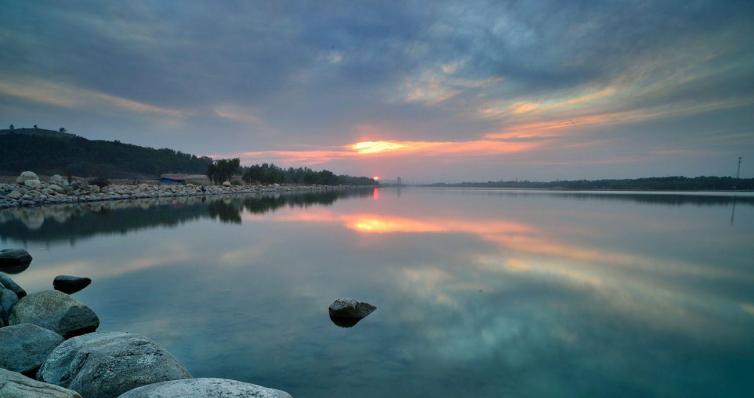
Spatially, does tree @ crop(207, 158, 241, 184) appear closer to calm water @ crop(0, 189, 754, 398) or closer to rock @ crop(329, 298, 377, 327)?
calm water @ crop(0, 189, 754, 398)

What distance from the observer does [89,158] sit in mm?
114438

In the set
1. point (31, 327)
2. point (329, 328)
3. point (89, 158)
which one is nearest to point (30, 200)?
point (31, 327)

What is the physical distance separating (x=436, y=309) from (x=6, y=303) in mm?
11100

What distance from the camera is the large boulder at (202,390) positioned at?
391cm

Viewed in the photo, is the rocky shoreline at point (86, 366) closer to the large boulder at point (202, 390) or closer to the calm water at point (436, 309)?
the large boulder at point (202, 390)

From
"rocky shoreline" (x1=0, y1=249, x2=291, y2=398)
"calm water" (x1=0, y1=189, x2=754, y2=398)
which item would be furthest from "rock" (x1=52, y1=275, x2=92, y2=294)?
"rocky shoreline" (x1=0, y1=249, x2=291, y2=398)

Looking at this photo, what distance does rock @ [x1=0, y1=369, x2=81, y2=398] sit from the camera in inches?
144

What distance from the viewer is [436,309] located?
33.5ft

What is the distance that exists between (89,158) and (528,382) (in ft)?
484

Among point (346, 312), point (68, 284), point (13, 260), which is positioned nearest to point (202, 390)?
point (346, 312)

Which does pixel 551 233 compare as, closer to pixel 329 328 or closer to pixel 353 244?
pixel 353 244

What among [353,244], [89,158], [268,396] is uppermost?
[89,158]

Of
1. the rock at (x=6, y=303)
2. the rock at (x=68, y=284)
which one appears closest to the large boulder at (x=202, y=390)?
the rock at (x=6, y=303)

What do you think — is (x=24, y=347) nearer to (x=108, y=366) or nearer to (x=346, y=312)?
(x=108, y=366)
